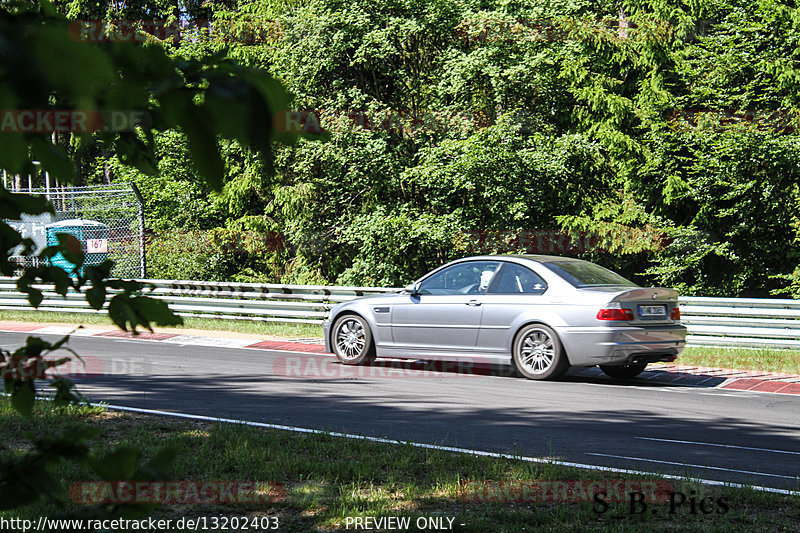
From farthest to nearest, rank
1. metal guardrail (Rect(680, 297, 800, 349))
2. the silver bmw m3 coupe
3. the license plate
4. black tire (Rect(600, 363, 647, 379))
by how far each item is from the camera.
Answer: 1. metal guardrail (Rect(680, 297, 800, 349))
2. black tire (Rect(600, 363, 647, 379))
3. the license plate
4. the silver bmw m3 coupe

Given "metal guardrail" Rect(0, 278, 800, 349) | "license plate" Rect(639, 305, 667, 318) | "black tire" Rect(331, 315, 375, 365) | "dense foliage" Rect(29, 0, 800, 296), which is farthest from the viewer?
"dense foliage" Rect(29, 0, 800, 296)

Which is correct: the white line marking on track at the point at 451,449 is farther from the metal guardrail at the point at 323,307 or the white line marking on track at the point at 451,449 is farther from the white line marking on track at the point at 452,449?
the metal guardrail at the point at 323,307

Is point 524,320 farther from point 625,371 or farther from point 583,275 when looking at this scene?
point 625,371

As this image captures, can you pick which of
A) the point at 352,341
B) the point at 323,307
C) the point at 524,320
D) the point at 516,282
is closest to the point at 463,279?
the point at 516,282

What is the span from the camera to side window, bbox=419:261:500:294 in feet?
36.8

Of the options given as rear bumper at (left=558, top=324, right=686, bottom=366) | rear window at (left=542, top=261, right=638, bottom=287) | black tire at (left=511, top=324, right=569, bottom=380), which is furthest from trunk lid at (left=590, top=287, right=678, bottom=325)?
black tire at (left=511, top=324, right=569, bottom=380)

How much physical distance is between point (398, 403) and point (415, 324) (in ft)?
9.12

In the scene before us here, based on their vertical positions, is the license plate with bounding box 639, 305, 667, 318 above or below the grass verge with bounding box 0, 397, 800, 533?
above

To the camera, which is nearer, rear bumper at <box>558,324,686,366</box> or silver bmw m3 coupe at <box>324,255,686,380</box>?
rear bumper at <box>558,324,686,366</box>

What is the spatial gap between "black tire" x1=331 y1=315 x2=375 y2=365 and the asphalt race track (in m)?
0.24

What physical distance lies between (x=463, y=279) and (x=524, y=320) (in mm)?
1218

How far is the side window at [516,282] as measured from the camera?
10805 millimetres

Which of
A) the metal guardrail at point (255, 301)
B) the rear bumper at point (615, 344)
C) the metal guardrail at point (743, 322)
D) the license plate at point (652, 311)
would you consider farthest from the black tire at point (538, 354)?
the metal guardrail at point (255, 301)

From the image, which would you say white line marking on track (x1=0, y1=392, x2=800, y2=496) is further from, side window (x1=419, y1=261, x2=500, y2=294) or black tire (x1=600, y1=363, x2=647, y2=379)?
black tire (x1=600, y1=363, x2=647, y2=379)
